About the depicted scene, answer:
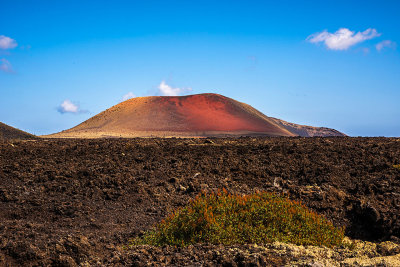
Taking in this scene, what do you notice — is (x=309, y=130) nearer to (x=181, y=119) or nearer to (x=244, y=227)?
(x=181, y=119)

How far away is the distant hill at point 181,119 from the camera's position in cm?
5106

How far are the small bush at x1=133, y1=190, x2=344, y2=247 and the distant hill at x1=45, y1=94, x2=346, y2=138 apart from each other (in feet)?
135

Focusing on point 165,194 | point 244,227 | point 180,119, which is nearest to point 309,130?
point 180,119

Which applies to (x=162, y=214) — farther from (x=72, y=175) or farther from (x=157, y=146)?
(x=157, y=146)

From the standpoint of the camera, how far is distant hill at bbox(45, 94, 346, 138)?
51.1 meters

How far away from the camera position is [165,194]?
9.20 metres

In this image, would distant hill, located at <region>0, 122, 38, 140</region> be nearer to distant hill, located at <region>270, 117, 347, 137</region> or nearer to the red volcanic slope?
the red volcanic slope

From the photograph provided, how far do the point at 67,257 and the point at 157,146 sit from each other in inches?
370

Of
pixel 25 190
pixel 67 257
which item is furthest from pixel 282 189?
pixel 25 190

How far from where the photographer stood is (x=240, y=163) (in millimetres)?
11531

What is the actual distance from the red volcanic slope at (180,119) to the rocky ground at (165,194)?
3497 cm

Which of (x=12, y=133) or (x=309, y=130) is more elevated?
(x=309, y=130)

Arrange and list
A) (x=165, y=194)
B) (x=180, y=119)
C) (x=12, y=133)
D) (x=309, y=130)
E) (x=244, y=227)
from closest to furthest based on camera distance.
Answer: (x=244, y=227) → (x=165, y=194) → (x=12, y=133) → (x=180, y=119) → (x=309, y=130)

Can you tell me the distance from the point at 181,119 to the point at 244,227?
A: 5069cm
